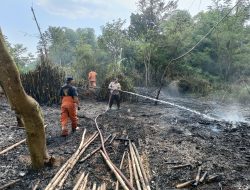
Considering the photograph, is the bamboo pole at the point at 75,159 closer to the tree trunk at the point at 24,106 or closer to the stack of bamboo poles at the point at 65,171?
the stack of bamboo poles at the point at 65,171

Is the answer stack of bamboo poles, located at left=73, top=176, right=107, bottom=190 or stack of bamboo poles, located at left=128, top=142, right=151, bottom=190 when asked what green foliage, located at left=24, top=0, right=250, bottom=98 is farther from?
stack of bamboo poles, located at left=73, top=176, right=107, bottom=190

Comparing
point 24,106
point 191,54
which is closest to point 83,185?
point 24,106

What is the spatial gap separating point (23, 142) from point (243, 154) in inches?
219

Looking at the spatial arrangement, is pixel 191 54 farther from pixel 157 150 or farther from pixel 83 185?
pixel 83 185

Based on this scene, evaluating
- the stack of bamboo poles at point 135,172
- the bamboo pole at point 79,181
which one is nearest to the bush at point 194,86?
the stack of bamboo poles at point 135,172

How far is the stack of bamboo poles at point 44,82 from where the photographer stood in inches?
579

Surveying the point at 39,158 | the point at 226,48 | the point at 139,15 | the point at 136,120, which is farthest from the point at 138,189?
the point at 139,15

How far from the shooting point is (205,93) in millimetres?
22516

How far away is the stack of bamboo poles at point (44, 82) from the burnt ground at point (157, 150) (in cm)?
273

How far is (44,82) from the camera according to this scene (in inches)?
583

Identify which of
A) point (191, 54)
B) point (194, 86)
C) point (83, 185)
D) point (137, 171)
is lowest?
point (83, 185)

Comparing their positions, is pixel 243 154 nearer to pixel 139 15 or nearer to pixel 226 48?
pixel 226 48

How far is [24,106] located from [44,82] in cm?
977

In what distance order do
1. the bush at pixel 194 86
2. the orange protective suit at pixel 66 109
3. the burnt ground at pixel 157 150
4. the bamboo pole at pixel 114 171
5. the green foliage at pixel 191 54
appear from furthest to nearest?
the green foliage at pixel 191 54 < the bush at pixel 194 86 < the orange protective suit at pixel 66 109 < the burnt ground at pixel 157 150 < the bamboo pole at pixel 114 171
